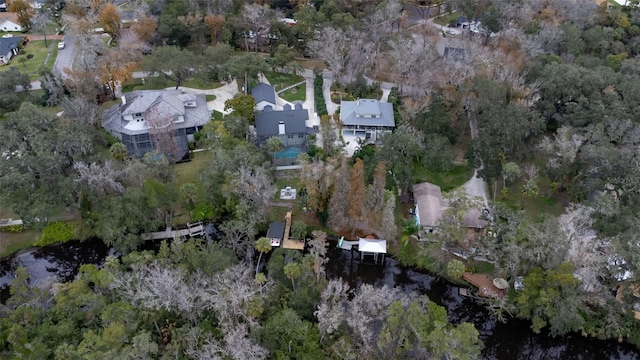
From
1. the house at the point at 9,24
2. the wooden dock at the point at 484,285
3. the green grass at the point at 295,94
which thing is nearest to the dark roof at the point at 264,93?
the green grass at the point at 295,94

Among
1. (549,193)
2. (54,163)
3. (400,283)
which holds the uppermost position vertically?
(54,163)

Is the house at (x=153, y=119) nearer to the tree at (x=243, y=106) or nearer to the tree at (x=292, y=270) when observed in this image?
the tree at (x=243, y=106)

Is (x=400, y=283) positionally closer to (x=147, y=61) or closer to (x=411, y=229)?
(x=411, y=229)

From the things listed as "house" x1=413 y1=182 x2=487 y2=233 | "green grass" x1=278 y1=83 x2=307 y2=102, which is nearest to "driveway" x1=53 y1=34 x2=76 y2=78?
"green grass" x1=278 y1=83 x2=307 y2=102

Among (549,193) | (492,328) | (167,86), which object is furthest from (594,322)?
(167,86)

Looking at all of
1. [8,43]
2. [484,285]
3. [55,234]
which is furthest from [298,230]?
[8,43]

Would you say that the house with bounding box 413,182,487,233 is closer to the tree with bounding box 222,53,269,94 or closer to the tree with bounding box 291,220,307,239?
the tree with bounding box 291,220,307,239
